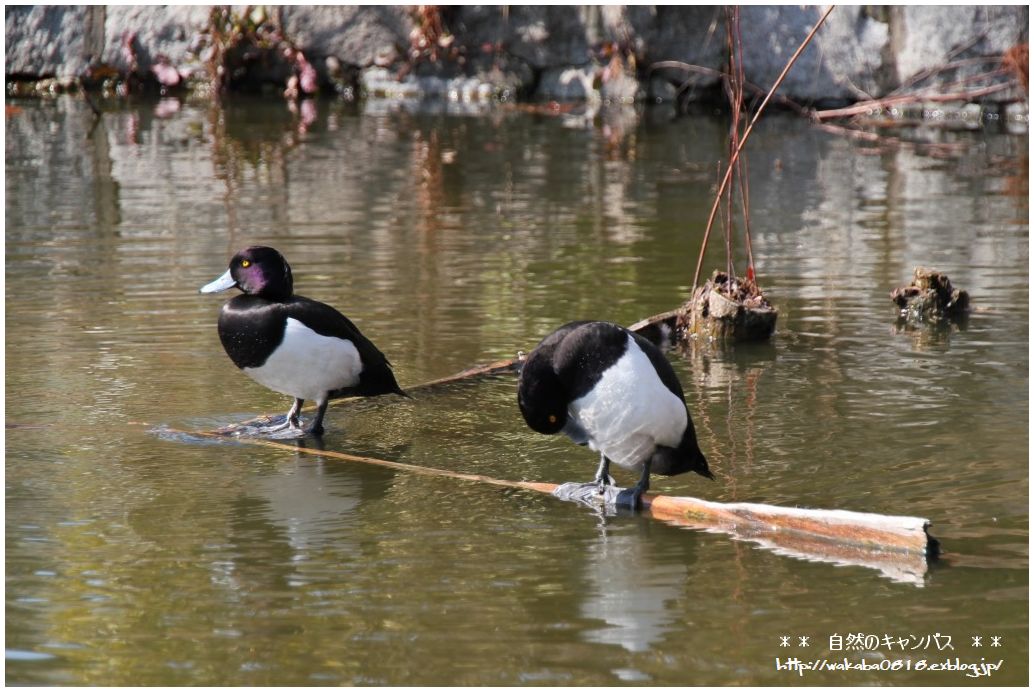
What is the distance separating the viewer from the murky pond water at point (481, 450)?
391cm

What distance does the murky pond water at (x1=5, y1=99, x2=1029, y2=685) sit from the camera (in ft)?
12.8

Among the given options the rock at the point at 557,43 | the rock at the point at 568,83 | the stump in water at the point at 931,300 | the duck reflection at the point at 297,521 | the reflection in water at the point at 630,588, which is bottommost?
the reflection in water at the point at 630,588

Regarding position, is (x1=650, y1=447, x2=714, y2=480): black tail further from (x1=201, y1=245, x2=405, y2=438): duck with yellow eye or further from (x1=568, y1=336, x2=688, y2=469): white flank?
(x1=201, y1=245, x2=405, y2=438): duck with yellow eye

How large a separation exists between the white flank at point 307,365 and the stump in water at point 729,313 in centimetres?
226

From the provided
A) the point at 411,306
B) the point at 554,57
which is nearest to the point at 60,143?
the point at 554,57

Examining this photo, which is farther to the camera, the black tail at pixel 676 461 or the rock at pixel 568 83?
the rock at pixel 568 83

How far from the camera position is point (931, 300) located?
7.70m

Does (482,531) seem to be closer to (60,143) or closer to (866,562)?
(866,562)

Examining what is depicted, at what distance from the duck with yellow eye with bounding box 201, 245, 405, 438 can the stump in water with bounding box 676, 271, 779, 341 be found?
2188 mm

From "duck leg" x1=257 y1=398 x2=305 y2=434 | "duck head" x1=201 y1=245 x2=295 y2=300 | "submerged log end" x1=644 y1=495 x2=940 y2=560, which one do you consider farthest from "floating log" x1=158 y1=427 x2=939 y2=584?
"duck head" x1=201 y1=245 x2=295 y2=300

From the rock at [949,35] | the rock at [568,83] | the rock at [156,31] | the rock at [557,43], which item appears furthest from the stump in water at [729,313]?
the rock at [156,31]

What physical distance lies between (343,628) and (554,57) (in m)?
15.2

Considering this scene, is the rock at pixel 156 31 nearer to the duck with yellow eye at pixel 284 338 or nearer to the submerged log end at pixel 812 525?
the duck with yellow eye at pixel 284 338

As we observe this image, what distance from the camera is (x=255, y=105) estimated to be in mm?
18234
